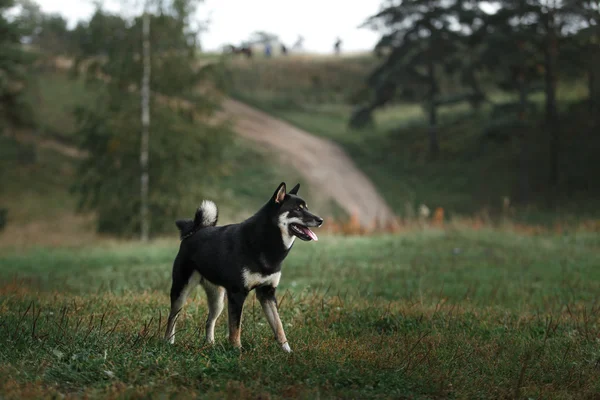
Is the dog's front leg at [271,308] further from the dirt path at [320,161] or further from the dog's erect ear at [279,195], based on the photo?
the dirt path at [320,161]

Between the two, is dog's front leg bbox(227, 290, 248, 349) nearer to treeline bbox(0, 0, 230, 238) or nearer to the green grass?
treeline bbox(0, 0, 230, 238)

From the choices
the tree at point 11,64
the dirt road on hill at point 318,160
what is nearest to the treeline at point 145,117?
Answer: the tree at point 11,64

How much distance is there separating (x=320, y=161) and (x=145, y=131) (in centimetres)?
1513

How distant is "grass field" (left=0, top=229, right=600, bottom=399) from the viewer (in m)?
5.49

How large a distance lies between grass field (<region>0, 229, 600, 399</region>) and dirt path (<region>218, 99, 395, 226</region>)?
670 inches

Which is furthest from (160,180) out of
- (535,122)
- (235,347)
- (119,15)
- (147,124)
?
(535,122)

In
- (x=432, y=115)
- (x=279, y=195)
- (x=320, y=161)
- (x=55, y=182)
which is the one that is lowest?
(x=55, y=182)

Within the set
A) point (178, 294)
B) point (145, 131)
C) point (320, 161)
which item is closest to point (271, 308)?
point (178, 294)

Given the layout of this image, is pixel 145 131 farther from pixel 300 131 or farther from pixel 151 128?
pixel 300 131

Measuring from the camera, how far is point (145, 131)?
75.7 feet

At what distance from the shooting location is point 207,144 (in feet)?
77.2

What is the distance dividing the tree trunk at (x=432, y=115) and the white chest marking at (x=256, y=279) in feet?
109

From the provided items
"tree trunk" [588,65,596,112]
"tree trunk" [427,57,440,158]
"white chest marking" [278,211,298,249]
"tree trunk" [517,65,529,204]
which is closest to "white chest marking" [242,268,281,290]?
"white chest marking" [278,211,298,249]

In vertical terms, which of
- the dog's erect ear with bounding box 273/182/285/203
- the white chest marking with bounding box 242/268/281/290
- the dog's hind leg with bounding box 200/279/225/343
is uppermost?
the dog's erect ear with bounding box 273/182/285/203
